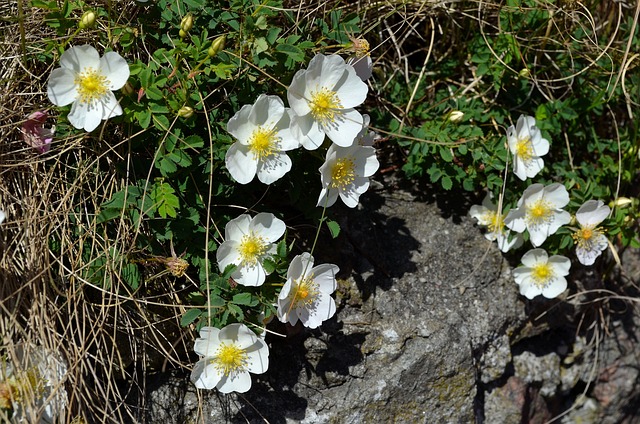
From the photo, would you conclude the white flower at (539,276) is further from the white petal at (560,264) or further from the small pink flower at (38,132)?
the small pink flower at (38,132)

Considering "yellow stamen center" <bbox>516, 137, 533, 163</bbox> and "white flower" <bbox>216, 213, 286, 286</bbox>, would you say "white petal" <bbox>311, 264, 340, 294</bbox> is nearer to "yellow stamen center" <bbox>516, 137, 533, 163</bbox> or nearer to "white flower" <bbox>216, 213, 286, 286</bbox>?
"white flower" <bbox>216, 213, 286, 286</bbox>

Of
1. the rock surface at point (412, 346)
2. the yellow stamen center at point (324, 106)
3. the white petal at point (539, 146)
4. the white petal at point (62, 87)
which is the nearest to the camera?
the white petal at point (62, 87)

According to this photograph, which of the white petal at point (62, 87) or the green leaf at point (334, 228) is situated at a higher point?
the white petal at point (62, 87)

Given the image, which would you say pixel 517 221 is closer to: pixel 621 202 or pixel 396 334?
pixel 621 202

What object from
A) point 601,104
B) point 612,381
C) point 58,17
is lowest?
point 612,381

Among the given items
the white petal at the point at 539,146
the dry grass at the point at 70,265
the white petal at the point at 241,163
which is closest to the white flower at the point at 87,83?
the dry grass at the point at 70,265

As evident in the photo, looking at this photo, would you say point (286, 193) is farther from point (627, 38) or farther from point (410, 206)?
point (627, 38)

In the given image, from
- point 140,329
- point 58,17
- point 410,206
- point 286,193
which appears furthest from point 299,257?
point 58,17
